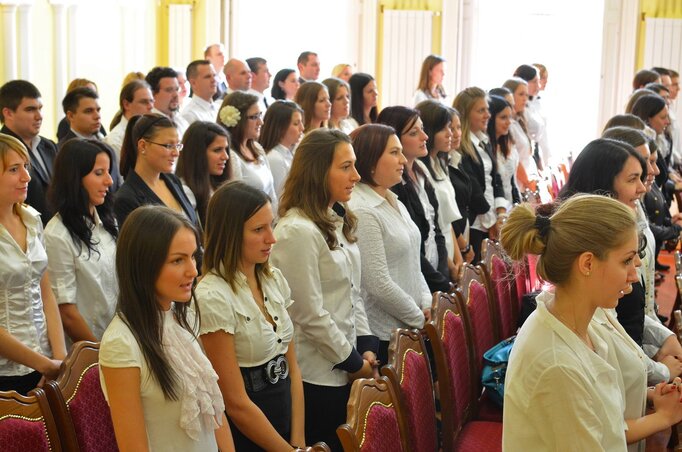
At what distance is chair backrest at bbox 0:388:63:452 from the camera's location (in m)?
2.38

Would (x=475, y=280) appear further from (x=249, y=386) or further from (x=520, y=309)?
(x=249, y=386)

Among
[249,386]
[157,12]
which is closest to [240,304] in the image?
[249,386]

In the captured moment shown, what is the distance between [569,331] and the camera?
2.30m

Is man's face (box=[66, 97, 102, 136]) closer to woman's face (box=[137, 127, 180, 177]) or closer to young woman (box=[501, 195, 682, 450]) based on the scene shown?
woman's face (box=[137, 127, 180, 177])

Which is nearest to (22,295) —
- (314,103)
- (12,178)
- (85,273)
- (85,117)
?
(85,273)

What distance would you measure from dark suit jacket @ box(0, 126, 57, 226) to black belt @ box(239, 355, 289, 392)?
174cm

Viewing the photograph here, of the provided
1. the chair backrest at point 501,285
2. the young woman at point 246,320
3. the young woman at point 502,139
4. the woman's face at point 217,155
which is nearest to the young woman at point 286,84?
the young woman at point 502,139

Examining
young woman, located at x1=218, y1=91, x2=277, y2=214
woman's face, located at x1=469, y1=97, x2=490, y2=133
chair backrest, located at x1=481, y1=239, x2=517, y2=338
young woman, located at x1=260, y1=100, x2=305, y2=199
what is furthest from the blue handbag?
woman's face, located at x1=469, y1=97, x2=490, y2=133

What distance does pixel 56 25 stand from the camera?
8.69 m

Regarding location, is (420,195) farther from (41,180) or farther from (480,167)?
(41,180)

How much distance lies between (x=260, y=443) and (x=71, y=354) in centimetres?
68

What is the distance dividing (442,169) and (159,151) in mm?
1977

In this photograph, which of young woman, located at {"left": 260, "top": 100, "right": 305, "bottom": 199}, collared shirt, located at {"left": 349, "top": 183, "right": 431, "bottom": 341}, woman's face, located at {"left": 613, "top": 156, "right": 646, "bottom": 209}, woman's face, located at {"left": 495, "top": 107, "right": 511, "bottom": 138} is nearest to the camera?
woman's face, located at {"left": 613, "top": 156, "right": 646, "bottom": 209}

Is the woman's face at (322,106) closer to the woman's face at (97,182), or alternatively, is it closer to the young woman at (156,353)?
the woman's face at (97,182)
